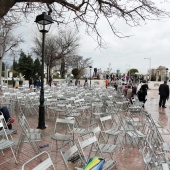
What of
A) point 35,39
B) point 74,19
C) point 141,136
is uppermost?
point 35,39

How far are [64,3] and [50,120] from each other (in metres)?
4.34

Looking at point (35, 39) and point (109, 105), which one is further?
point (35, 39)

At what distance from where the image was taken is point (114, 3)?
26.2 feet

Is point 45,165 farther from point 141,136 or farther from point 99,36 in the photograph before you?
point 99,36

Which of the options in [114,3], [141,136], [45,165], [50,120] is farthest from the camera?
[50,120]

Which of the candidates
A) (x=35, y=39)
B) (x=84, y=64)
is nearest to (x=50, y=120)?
(x=35, y=39)

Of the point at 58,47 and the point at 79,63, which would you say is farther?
the point at 79,63

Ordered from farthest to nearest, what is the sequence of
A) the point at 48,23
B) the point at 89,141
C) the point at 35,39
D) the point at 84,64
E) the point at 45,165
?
the point at 84,64, the point at 35,39, the point at 48,23, the point at 89,141, the point at 45,165

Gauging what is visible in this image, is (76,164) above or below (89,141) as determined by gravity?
below

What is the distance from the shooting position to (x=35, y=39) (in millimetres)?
38312

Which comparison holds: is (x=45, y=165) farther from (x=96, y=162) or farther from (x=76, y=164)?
(x=76, y=164)

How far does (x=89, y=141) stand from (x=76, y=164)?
105cm

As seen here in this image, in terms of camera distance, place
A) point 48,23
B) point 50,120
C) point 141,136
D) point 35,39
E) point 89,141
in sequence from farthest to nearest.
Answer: point 35,39
point 50,120
point 48,23
point 141,136
point 89,141

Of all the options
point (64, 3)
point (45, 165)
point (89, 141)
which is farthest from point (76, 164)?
Answer: point (64, 3)
